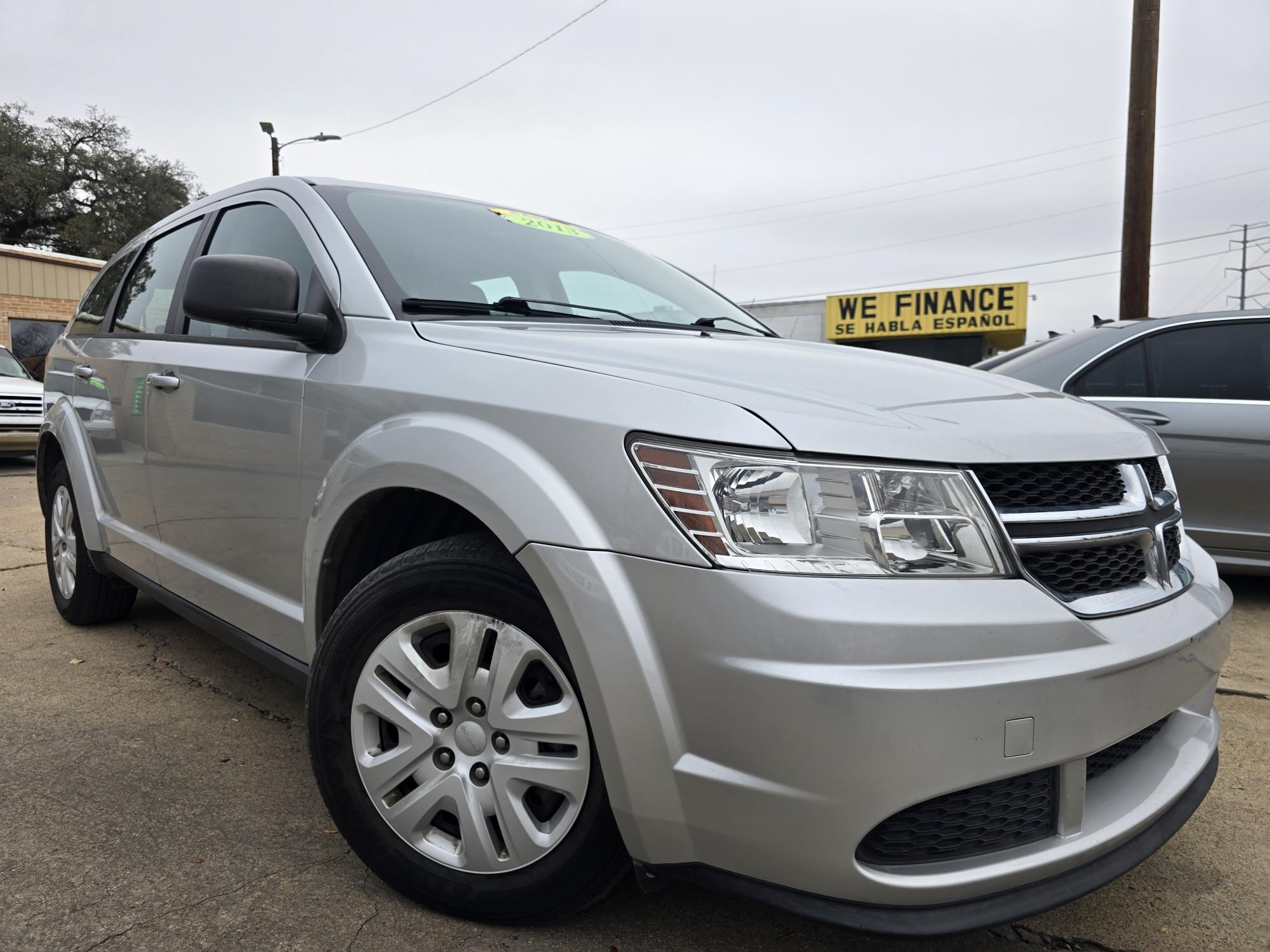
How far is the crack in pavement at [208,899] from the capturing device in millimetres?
1803

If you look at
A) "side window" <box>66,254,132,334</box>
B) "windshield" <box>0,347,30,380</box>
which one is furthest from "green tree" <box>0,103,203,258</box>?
"side window" <box>66,254,132,334</box>

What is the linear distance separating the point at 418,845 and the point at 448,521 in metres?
0.67

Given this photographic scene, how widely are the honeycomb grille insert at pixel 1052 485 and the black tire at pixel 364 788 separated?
2.58 feet

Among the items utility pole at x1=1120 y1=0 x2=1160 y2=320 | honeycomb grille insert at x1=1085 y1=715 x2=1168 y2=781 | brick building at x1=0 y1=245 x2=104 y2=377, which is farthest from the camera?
brick building at x1=0 y1=245 x2=104 y2=377

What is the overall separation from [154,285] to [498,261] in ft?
5.17

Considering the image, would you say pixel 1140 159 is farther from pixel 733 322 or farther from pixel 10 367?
pixel 10 367

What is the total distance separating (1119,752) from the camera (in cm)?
170

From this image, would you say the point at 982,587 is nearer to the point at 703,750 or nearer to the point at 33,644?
the point at 703,750

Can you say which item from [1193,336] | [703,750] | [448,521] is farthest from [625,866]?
[1193,336]

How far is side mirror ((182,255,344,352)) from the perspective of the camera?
213 centimetres

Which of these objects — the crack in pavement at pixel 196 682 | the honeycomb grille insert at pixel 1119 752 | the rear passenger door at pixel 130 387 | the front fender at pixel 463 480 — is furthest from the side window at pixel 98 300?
the honeycomb grille insert at pixel 1119 752

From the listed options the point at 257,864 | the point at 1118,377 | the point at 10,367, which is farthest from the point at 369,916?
the point at 10,367

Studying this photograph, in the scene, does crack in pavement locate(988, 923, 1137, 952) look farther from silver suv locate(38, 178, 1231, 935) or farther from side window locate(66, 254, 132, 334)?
side window locate(66, 254, 132, 334)

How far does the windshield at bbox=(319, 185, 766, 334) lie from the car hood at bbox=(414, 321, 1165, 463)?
0.89 feet
